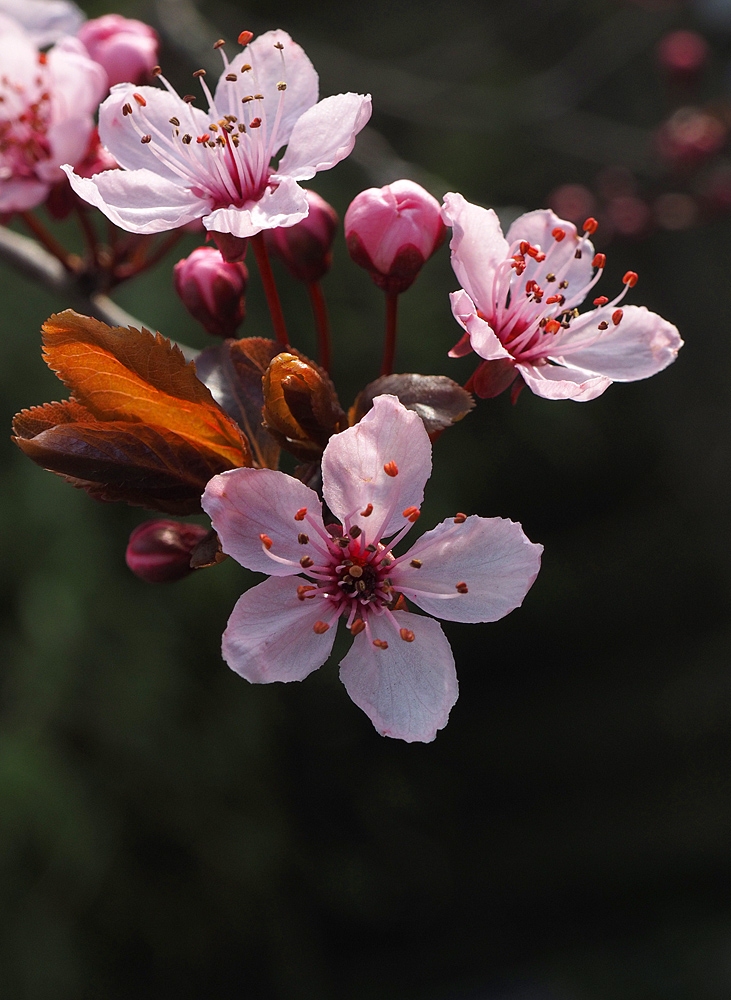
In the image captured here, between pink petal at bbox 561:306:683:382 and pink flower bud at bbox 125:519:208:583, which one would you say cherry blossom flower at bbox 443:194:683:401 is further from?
pink flower bud at bbox 125:519:208:583

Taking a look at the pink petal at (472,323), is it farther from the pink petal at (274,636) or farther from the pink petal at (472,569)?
the pink petal at (274,636)

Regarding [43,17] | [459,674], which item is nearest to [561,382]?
[43,17]

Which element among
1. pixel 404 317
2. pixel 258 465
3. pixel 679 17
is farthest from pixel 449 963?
pixel 679 17

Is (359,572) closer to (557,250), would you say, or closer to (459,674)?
(557,250)

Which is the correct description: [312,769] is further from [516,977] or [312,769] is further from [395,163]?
[395,163]

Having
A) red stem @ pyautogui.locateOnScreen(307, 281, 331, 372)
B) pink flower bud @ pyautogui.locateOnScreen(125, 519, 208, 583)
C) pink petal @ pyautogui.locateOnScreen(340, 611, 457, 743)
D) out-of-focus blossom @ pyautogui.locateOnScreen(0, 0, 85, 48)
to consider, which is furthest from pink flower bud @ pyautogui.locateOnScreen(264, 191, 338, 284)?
out-of-focus blossom @ pyautogui.locateOnScreen(0, 0, 85, 48)
